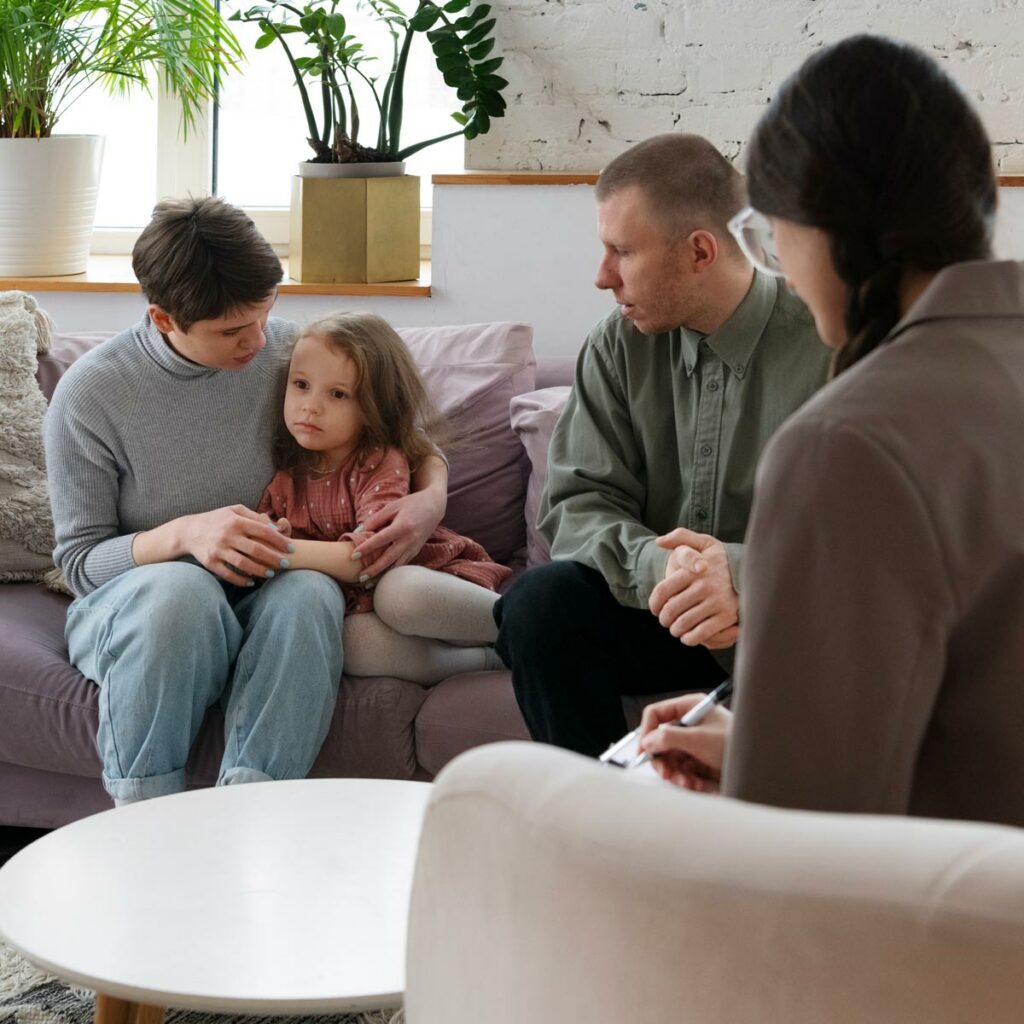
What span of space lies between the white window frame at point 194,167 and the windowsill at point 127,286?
1.08 feet

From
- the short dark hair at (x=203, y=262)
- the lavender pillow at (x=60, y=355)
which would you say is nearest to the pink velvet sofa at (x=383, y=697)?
A: the lavender pillow at (x=60, y=355)

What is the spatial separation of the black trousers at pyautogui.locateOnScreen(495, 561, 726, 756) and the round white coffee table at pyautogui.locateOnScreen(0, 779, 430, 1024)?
33cm

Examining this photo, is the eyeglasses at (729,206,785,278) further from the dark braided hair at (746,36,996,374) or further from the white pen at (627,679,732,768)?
the white pen at (627,679,732,768)

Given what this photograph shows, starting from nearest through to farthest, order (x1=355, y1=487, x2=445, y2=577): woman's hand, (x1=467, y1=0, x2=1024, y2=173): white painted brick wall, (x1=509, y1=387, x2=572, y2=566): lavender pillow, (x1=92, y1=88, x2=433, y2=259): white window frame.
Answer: (x1=355, y1=487, x2=445, y2=577): woman's hand, (x1=509, y1=387, x2=572, y2=566): lavender pillow, (x1=467, y1=0, x2=1024, y2=173): white painted brick wall, (x1=92, y1=88, x2=433, y2=259): white window frame

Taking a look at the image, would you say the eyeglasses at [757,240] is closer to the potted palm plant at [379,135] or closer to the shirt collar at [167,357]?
the shirt collar at [167,357]

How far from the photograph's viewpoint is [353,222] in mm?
2984

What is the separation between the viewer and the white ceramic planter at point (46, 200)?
3.05 metres

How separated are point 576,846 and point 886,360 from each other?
0.38 meters

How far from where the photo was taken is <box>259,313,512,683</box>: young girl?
7.06ft

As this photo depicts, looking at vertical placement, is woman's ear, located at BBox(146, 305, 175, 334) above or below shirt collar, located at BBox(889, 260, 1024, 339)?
below

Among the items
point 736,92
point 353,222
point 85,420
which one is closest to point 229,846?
Result: point 85,420

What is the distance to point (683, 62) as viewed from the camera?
2.88 meters

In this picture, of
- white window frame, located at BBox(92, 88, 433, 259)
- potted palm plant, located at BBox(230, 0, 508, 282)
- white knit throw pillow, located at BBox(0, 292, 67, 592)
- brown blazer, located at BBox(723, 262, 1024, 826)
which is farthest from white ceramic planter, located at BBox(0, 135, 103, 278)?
brown blazer, located at BBox(723, 262, 1024, 826)

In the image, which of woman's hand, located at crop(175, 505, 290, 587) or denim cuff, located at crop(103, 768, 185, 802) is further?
woman's hand, located at crop(175, 505, 290, 587)
